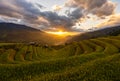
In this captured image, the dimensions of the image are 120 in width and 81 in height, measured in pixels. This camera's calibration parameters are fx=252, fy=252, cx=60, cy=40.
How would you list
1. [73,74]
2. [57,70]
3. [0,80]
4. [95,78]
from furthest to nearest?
[57,70]
[0,80]
[73,74]
[95,78]

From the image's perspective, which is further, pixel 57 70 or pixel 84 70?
pixel 57 70

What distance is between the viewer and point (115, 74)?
34031 mm

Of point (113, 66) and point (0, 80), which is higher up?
point (113, 66)

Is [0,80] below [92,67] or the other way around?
below

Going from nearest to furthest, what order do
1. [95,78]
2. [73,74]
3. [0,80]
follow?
[95,78], [73,74], [0,80]

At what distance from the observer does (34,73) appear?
147 ft

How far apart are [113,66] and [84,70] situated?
4.84 metres

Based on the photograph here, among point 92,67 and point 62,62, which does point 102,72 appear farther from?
point 62,62

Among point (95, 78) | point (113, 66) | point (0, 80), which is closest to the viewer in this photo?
point (95, 78)

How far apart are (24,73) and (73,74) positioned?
1287 centimetres

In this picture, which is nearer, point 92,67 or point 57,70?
point 92,67

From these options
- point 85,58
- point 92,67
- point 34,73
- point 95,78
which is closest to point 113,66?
point 92,67

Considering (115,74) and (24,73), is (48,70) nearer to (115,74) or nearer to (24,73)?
(24,73)

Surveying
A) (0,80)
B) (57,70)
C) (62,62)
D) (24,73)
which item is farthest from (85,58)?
(0,80)
